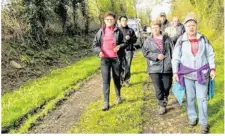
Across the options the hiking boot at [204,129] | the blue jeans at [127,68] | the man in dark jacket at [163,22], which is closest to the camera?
the hiking boot at [204,129]

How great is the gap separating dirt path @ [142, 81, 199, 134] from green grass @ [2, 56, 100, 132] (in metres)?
2.26

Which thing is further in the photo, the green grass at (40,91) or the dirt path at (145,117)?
the green grass at (40,91)

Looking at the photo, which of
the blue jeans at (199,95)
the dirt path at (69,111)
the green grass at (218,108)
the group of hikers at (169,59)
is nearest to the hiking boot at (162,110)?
the group of hikers at (169,59)

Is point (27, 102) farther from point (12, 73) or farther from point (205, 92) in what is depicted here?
point (205, 92)

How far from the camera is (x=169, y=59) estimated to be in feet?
30.7

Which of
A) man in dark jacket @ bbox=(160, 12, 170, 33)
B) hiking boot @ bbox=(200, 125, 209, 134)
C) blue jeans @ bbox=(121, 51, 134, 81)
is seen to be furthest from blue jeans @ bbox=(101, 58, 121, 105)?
man in dark jacket @ bbox=(160, 12, 170, 33)

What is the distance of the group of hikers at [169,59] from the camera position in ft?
26.7

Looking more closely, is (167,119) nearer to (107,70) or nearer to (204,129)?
(204,129)

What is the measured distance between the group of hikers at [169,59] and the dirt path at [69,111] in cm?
77

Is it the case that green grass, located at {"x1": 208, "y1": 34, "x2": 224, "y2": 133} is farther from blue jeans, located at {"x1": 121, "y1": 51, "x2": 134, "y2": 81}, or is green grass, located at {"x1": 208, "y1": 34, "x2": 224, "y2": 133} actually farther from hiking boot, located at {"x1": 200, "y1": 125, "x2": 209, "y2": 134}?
blue jeans, located at {"x1": 121, "y1": 51, "x2": 134, "y2": 81}

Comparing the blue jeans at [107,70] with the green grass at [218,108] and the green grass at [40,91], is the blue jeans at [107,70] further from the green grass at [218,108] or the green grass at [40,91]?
the green grass at [218,108]

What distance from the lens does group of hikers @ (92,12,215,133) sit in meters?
8.14

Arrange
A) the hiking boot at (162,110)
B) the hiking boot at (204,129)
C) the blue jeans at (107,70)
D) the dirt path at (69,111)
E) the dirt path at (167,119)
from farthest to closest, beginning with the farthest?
1. the blue jeans at (107,70)
2. the hiking boot at (162,110)
3. the dirt path at (69,111)
4. the dirt path at (167,119)
5. the hiking boot at (204,129)

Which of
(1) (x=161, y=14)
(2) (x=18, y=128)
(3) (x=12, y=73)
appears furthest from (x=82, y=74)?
(2) (x=18, y=128)
